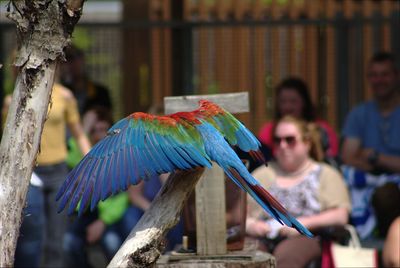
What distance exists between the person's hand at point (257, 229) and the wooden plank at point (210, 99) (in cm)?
141

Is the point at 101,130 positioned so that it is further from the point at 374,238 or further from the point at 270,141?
the point at 374,238

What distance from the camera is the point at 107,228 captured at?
6.97 meters

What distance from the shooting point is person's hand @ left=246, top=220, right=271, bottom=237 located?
5721 millimetres

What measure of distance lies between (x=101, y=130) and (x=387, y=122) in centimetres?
206

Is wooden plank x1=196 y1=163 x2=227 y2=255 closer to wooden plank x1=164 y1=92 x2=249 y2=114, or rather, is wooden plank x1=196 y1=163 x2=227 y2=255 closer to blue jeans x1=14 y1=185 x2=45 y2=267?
wooden plank x1=164 y1=92 x2=249 y2=114

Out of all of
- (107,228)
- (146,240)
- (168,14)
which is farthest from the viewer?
(168,14)

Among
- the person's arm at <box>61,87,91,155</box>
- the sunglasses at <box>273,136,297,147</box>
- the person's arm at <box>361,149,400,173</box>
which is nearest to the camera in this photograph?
the sunglasses at <box>273,136,297,147</box>

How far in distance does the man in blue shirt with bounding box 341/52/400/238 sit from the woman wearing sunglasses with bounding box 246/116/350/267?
82cm

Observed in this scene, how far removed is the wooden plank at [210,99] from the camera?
4.32 meters

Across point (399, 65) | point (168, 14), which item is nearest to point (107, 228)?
point (168, 14)

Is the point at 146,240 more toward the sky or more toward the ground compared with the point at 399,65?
more toward the ground

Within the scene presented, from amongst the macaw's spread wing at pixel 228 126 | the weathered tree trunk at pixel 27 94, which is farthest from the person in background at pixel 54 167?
the weathered tree trunk at pixel 27 94

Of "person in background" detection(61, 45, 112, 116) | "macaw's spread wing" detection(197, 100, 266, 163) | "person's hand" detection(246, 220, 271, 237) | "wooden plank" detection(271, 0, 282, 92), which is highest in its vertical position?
"wooden plank" detection(271, 0, 282, 92)

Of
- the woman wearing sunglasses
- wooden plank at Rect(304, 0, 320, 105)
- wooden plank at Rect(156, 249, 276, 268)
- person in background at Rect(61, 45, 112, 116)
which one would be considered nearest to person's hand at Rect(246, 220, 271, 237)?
the woman wearing sunglasses
